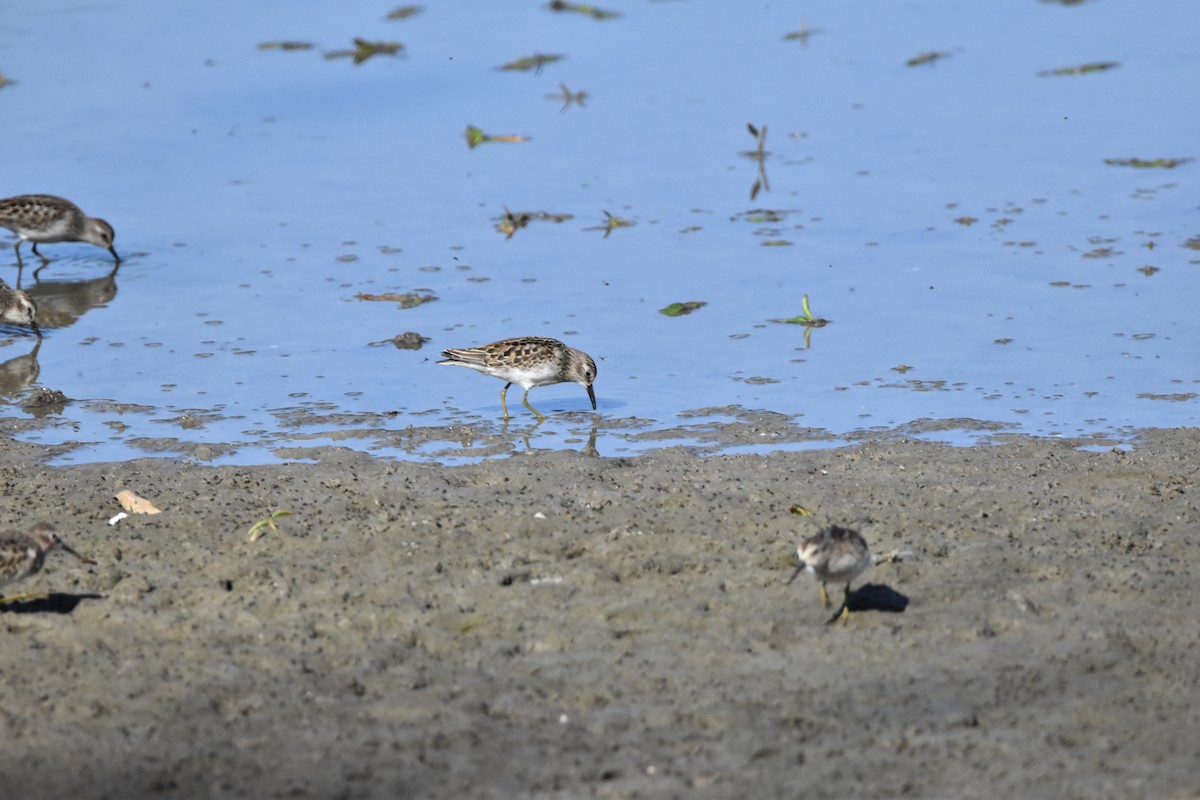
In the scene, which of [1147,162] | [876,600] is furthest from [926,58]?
[876,600]

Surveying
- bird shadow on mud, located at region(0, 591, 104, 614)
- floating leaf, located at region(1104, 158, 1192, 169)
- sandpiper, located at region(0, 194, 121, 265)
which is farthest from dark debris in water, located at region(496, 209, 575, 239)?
bird shadow on mud, located at region(0, 591, 104, 614)

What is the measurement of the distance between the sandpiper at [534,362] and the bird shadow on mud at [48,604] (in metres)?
4.98

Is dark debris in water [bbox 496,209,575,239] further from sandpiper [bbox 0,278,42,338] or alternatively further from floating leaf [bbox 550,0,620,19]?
floating leaf [bbox 550,0,620,19]

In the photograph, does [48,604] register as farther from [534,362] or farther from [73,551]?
[534,362]

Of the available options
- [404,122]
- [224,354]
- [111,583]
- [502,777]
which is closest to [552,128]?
[404,122]

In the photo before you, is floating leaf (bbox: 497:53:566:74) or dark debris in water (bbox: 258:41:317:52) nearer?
floating leaf (bbox: 497:53:566:74)

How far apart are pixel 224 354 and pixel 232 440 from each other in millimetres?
2437

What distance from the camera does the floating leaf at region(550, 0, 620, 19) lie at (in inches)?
1141

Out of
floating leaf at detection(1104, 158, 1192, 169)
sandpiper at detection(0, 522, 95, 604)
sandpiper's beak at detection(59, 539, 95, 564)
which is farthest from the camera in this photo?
floating leaf at detection(1104, 158, 1192, 169)

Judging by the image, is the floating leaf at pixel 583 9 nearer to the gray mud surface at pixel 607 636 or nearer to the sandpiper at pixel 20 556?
the gray mud surface at pixel 607 636

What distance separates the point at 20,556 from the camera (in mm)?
9305

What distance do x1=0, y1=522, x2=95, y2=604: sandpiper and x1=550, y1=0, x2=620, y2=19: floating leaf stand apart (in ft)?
68.1

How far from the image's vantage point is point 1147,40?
26000 millimetres

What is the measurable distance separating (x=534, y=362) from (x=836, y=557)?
5.33 m
